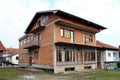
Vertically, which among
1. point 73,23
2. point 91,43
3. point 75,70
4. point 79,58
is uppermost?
point 73,23

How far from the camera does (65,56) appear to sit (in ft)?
92.9

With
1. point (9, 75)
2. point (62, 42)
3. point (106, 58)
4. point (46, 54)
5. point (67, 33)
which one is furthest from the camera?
point (106, 58)

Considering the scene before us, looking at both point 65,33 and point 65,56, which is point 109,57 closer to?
point 65,56

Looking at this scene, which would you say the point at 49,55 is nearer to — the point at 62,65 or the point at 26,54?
the point at 62,65

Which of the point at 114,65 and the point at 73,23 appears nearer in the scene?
the point at 73,23

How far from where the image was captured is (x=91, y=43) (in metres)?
35.3

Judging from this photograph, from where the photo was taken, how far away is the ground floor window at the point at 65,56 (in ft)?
90.2

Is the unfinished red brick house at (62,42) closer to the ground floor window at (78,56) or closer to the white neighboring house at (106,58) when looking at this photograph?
the ground floor window at (78,56)

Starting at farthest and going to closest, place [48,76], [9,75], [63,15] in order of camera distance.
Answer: [63,15] < [48,76] < [9,75]

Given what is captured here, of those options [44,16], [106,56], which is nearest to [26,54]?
[44,16]

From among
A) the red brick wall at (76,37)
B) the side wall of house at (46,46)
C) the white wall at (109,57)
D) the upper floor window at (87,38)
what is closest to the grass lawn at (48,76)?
the side wall of house at (46,46)

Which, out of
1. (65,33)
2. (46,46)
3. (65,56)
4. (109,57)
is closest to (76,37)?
(65,33)

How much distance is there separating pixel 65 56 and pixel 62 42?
2900 millimetres

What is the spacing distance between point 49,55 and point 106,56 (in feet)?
54.6
